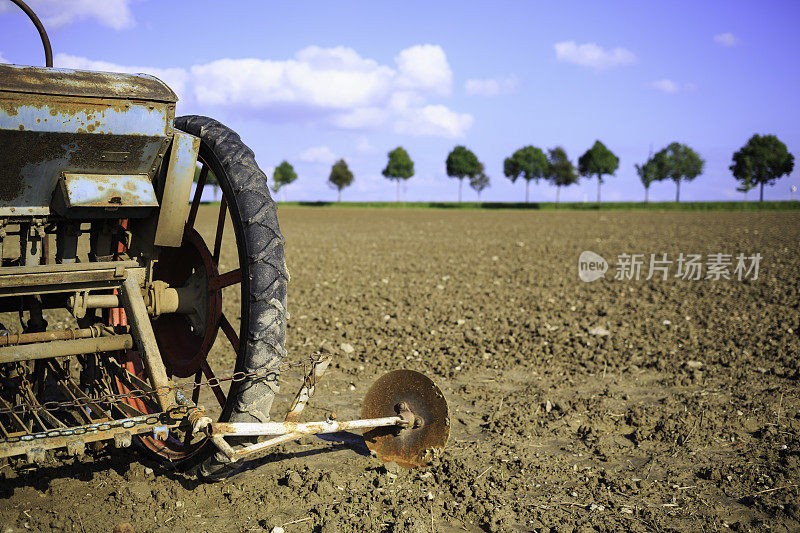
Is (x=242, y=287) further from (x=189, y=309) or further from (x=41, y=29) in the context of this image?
(x=41, y=29)

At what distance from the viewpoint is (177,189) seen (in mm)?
3117

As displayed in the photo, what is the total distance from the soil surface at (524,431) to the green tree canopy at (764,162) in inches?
3311

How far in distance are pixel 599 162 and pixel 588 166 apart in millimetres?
1852

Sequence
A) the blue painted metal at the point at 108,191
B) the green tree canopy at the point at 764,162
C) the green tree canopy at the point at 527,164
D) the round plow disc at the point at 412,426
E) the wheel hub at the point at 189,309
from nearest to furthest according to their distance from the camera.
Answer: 1. the blue painted metal at the point at 108,191
2. the wheel hub at the point at 189,309
3. the round plow disc at the point at 412,426
4. the green tree canopy at the point at 764,162
5. the green tree canopy at the point at 527,164

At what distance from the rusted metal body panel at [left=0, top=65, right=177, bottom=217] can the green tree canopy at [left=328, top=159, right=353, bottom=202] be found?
320 feet

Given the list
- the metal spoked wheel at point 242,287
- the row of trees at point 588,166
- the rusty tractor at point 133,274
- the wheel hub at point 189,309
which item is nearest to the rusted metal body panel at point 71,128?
the rusty tractor at point 133,274

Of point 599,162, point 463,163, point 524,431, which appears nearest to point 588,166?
point 599,162

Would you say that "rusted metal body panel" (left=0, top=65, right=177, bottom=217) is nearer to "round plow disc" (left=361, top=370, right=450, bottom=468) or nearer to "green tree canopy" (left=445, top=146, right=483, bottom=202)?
"round plow disc" (left=361, top=370, right=450, bottom=468)

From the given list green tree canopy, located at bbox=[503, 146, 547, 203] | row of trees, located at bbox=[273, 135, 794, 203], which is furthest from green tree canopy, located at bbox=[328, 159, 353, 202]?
green tree canopy, located at bbox=[503, 146, 547, 203]

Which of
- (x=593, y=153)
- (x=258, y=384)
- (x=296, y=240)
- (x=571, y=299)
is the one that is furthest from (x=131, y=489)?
(x=593, y=153)

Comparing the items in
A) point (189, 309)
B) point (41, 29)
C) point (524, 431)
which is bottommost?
point (524, 431)

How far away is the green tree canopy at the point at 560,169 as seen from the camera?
91688 mm

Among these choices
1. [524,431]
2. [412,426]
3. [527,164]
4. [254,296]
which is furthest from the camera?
[527,164]

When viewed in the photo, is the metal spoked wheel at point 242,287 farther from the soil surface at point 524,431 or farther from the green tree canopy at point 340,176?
the green tree canopy at point 340,176
